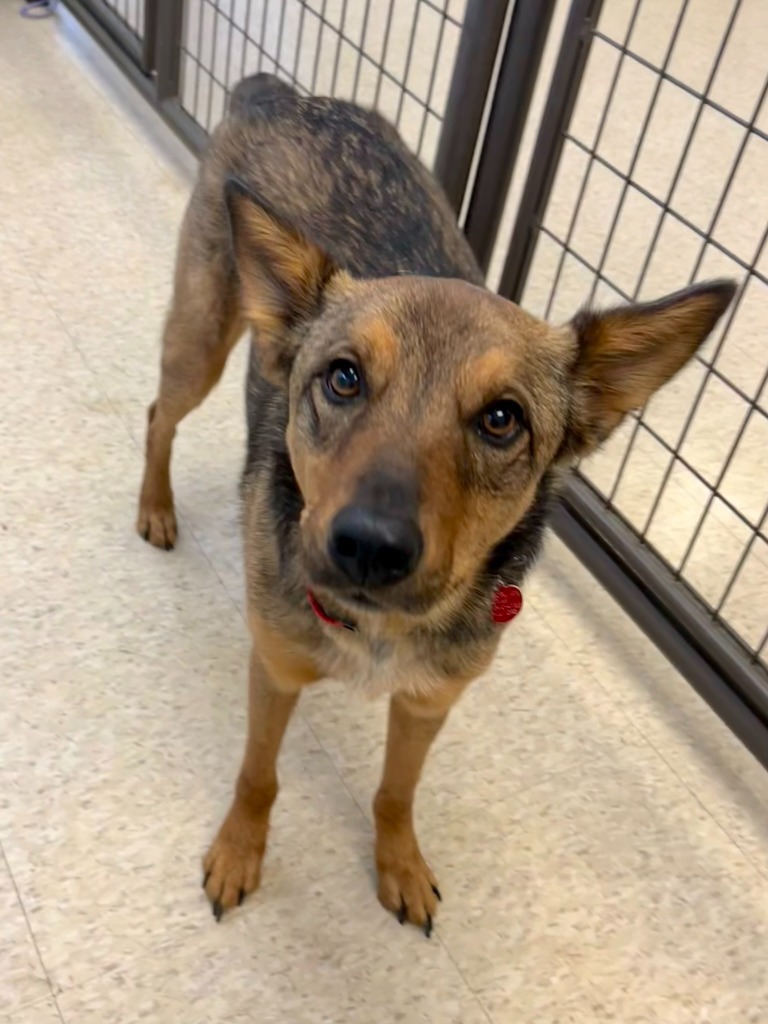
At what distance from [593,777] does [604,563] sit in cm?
55

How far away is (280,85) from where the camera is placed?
234 centimetres

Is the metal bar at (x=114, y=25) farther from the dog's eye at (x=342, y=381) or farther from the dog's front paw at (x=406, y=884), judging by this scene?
the dog's front paw at (x=406, y=884)

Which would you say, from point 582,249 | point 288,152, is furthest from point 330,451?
point 582,249

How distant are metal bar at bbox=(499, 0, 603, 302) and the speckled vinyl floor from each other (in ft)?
2.46

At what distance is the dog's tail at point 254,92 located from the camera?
2.21m

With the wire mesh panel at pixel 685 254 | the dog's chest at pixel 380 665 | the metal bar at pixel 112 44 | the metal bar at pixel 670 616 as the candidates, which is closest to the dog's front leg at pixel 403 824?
the dog's chest at pixel 380 665

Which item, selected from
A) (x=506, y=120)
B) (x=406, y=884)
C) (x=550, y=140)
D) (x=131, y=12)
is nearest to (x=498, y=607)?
(x=406, y=884)

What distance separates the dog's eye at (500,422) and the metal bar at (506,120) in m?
1.38

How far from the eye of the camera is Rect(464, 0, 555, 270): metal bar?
2.38 meters

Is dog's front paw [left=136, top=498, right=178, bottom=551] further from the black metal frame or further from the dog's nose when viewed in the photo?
the dog's nose

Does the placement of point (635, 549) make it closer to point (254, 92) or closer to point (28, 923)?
point (254, 92)

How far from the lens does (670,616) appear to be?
7.90 ft

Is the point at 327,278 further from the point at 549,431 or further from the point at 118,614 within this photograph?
the point at 118,614

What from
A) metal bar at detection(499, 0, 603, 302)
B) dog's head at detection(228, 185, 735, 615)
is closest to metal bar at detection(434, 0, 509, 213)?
metal bar at detection(499, 0, 603, 302)
